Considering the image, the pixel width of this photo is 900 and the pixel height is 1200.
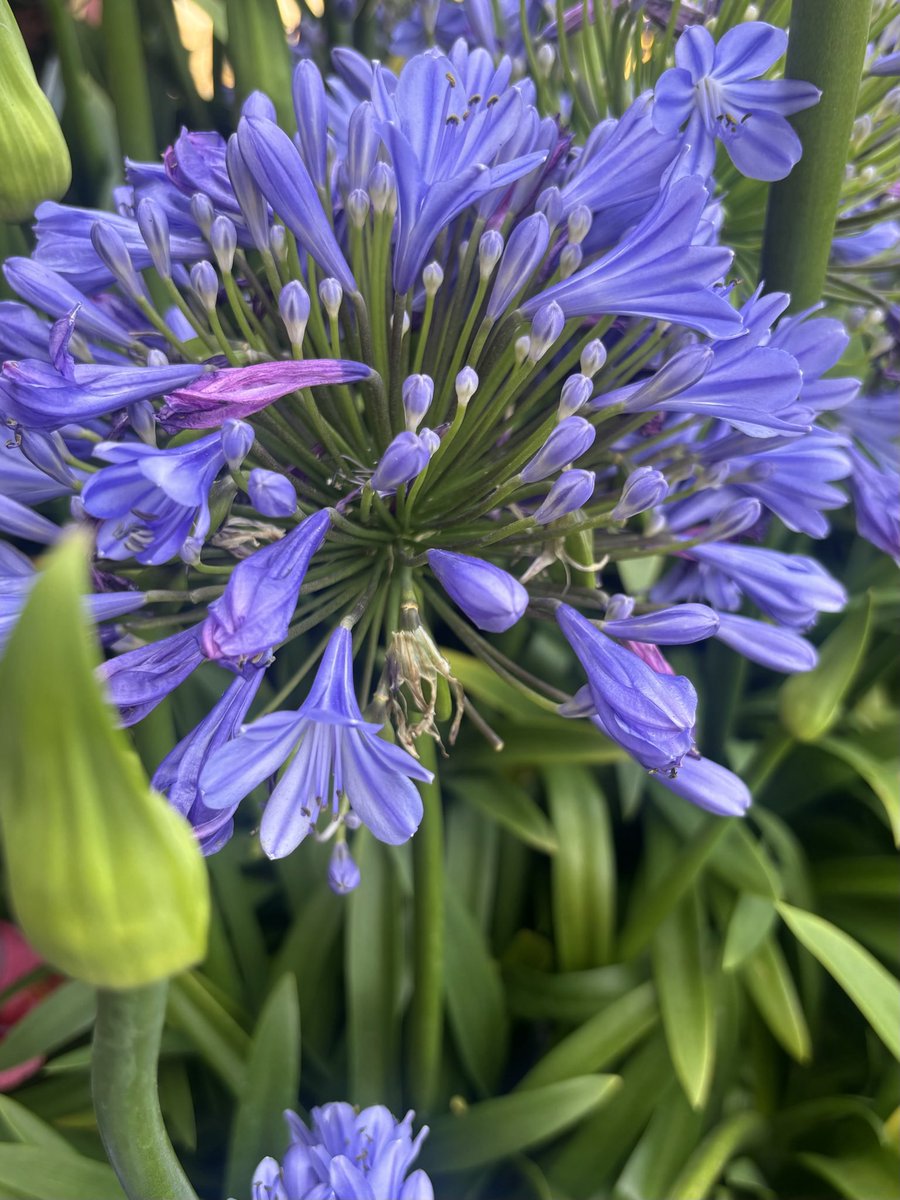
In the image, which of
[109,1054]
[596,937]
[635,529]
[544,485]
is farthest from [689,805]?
[109,1054]

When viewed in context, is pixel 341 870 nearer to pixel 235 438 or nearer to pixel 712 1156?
pixel 235 438

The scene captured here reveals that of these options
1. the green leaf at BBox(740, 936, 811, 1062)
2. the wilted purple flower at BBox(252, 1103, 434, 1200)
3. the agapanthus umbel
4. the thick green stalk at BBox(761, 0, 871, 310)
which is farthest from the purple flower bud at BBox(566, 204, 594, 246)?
the green leaf at BBox(740, 936, 811, 1062)

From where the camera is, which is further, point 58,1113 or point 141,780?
point 58,1113

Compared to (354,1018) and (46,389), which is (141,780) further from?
(354,1018)

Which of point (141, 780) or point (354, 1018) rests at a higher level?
point (141, 780)

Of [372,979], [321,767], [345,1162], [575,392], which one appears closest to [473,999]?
[372,979]

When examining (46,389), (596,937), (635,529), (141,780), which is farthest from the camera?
(596,937)
